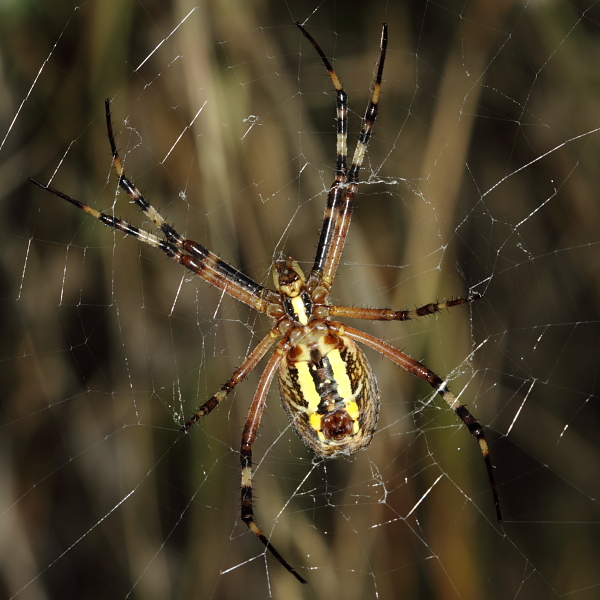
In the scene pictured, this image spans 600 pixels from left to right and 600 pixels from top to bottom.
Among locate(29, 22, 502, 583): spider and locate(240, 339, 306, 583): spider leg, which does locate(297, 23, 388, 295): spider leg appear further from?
locate(240, 339, 306, 583): spider leg

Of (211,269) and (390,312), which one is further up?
(211,269)

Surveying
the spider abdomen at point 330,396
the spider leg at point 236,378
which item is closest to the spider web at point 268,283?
the spider leg at point 236,378

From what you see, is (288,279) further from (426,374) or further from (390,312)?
(426,374)

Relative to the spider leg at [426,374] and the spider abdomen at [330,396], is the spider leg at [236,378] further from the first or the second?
the spider leg at [426,374]

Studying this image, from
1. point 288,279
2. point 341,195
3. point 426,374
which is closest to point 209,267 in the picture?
point 288,279

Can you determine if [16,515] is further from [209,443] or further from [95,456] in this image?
[209,443]

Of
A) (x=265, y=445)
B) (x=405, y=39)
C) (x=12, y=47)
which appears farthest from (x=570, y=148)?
(x=12, y=47)

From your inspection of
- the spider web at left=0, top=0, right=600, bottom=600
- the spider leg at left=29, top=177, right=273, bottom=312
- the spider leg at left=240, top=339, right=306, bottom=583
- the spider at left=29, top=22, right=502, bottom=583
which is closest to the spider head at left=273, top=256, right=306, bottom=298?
the spider at left=29, top=22, right=502, bottom=583
